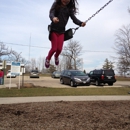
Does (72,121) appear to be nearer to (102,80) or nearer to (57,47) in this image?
(57,47)

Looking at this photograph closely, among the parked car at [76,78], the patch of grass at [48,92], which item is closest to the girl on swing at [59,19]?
the patch of grass at [48,92]

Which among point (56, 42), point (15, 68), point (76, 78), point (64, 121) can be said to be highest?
point (56, 42)

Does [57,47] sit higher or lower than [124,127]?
higher

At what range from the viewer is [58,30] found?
3.25 m

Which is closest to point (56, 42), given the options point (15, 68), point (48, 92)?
point (48, 92)

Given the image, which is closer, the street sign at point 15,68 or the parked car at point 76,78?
the street sign at point 15,68

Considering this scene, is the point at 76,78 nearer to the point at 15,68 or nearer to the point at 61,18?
the point at 15,68

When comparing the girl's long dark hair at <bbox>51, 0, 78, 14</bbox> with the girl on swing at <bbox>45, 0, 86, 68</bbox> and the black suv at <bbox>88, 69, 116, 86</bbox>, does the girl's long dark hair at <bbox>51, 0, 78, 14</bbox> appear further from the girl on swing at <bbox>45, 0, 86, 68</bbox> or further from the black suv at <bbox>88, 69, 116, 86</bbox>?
the black suv at <bbox>88, 69, 116, 86</bbox>

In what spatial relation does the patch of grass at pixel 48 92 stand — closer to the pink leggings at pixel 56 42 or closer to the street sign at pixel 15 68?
the street sign at pixel 15 68

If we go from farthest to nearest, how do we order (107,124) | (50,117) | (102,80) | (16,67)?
(102,80), (16,67), (50,117), (107,124)

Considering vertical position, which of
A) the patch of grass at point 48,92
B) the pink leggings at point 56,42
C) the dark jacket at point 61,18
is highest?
the dark jacket at point 61,18

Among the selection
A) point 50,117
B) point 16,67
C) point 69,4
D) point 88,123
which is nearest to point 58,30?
point 69,4

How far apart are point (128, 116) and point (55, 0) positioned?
543cm

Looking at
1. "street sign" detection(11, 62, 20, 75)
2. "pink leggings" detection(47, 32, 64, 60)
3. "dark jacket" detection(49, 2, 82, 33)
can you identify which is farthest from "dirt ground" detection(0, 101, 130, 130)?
"street sign" detection(11, 62, 20, 75)
